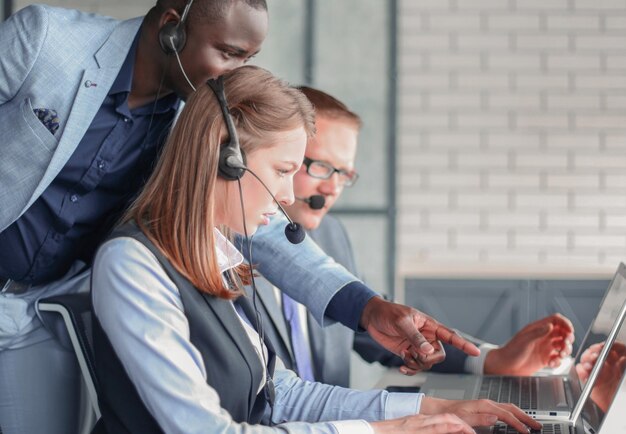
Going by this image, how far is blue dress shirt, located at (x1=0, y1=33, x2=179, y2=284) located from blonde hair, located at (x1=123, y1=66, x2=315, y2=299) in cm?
29

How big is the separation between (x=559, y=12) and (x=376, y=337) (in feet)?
10.3

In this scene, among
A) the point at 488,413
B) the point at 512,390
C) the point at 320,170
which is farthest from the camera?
the point at 320,170

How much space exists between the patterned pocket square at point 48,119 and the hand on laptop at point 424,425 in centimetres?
75

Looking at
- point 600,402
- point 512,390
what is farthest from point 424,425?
point 512,390

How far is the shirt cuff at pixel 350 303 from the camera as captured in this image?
1.91 meters

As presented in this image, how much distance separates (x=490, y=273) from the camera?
15.0 ft

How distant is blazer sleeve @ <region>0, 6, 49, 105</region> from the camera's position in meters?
1.79

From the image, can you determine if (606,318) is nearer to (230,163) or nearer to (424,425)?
(424,425)

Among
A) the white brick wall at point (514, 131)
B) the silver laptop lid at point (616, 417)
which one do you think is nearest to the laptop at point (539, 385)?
the silver laptop lid at point (616, 417)

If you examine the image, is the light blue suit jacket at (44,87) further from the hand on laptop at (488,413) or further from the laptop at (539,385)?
the laptop at (539,385)

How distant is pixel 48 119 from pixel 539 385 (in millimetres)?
1127

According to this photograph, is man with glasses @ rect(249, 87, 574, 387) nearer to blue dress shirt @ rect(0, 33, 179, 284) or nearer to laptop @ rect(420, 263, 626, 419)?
laptop @ rect(420, 263, 626, 419)

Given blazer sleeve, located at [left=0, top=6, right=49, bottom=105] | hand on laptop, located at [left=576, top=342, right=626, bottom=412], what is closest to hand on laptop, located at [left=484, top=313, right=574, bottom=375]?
hand on laptop, located at [left=576, top=342, right=626, bottom=412]

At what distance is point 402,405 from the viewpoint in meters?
1.76
